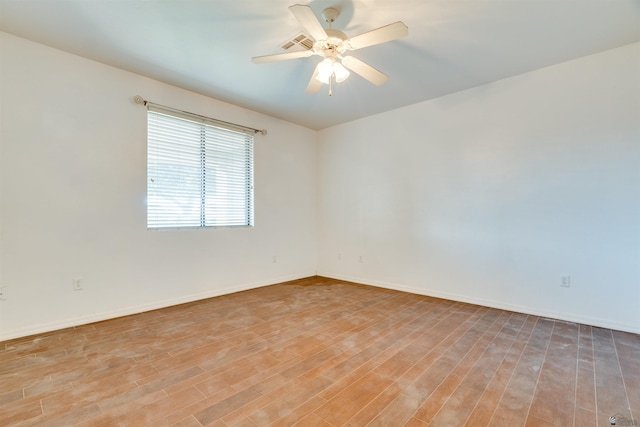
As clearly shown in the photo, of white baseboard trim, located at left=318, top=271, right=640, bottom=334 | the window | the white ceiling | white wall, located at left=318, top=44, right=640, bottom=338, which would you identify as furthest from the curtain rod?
white baseboard trim, located at left=318, top=271, right=640, bottom=334

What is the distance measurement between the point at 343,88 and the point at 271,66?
100 cm

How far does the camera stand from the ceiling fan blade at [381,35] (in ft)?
6.14

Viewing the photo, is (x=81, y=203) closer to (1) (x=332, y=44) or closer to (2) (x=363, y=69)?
(1) (x=332, y=44)

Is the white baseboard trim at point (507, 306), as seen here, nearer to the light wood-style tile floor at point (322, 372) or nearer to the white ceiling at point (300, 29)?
the light wood-style tile floor at point (322, 372)

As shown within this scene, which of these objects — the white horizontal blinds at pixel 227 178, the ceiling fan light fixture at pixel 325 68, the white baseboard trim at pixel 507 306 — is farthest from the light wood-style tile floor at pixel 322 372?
the ceiling fan light fixture at pixel 325 68

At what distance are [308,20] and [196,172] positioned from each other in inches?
102

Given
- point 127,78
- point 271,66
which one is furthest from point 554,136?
point 127,78

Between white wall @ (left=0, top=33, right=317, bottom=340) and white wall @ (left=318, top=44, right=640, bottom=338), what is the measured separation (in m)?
2.52

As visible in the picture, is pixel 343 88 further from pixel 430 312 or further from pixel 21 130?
pixel 21 130

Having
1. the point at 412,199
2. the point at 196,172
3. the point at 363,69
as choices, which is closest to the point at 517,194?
the point at 412,199

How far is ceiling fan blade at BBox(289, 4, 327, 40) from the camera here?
5.71ft

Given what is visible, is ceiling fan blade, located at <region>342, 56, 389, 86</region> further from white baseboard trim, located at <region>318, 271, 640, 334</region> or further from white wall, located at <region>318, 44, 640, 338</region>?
white baseboard trim, located at <region>318, 271, 640, 334</region>

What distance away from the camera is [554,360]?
219cm

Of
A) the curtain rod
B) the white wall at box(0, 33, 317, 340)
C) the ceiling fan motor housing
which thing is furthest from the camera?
the curtain rod
